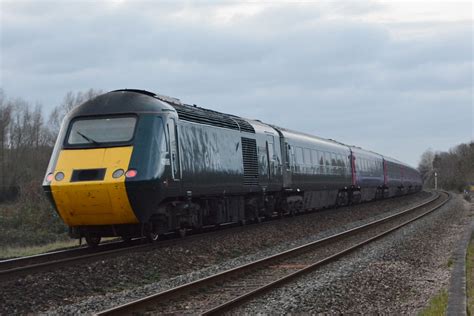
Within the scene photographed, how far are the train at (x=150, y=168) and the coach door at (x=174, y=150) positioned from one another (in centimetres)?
2

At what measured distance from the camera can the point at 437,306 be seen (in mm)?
8164

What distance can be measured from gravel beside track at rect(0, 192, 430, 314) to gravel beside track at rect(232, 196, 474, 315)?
6.91ft

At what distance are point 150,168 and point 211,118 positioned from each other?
14.9ft

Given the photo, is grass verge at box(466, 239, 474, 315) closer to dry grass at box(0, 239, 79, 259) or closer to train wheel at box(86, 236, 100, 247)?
train wheel at box(86, 236, 100, 247)

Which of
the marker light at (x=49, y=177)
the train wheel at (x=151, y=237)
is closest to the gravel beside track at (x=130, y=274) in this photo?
the train wheel at (x=151, y=237)

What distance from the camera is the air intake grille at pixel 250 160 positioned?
20.1 m

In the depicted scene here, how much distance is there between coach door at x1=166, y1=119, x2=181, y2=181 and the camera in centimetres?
1495

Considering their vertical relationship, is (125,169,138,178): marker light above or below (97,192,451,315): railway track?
above

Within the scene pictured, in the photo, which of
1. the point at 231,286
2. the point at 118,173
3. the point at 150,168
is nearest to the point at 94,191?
the point at 118,173

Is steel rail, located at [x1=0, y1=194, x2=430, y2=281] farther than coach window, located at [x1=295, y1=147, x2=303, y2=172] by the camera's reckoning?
No

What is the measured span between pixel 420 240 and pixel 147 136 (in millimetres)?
8112

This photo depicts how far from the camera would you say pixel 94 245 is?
15.2 m

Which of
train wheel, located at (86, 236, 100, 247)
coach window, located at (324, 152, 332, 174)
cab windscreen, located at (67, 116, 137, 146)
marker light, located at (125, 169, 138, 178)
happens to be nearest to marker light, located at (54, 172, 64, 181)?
cab windscreen, located at (67, 116, 137, 146)

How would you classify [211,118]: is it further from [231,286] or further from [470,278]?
[470,278]
